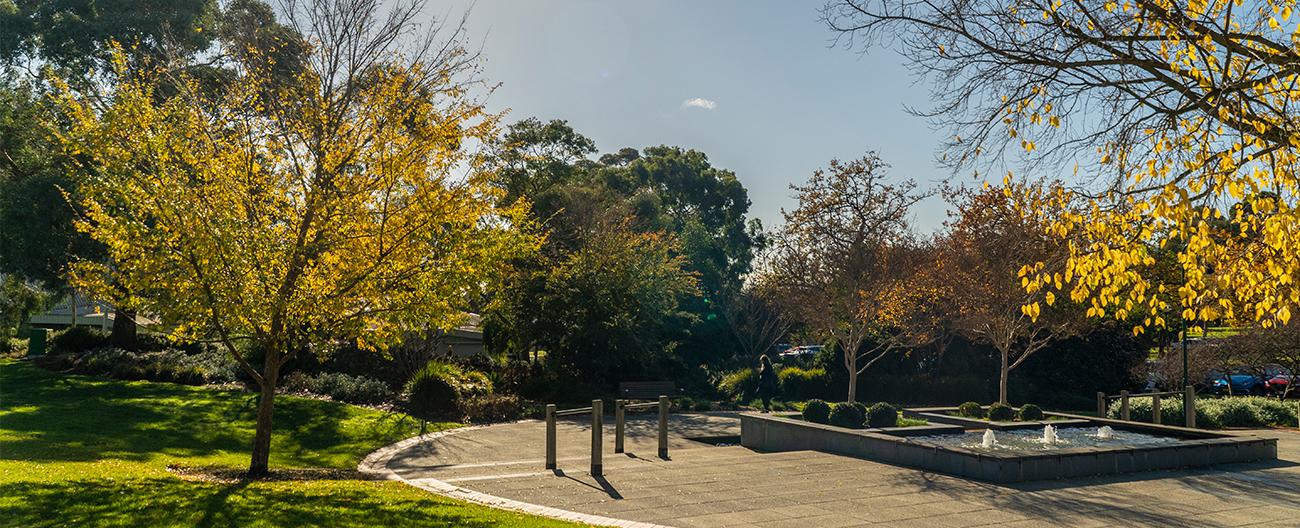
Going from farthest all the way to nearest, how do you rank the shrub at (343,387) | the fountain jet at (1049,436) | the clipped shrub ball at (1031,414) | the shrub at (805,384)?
the shrub at (805,384) → the shrub at (343,387) → the clipped shrub ball at (1031,414) → the fountain jet at (1049,436)

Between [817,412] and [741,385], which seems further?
[741,385]

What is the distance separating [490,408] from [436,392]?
1527 millimetres

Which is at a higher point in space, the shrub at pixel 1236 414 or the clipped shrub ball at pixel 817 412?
the clipped shrub ball at pixel 817 412

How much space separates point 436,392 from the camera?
22.9m

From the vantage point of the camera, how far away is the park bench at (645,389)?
28375mm

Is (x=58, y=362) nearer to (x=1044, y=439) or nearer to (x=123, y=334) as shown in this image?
(x=123, y=334)

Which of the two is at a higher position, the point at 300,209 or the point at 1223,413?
the point at 300,209

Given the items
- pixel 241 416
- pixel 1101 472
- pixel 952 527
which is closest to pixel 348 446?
pixel 241 416

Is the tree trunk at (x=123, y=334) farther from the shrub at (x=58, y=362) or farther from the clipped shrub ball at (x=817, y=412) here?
the clipped shrub ball at (x=817, y=412)

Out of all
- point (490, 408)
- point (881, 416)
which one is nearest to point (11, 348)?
point (490, 408)

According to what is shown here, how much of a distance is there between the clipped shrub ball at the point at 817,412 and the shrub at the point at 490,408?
8.27 metres

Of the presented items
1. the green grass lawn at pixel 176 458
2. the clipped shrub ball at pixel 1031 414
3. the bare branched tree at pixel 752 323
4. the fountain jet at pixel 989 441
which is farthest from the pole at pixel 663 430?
the bare branched tree at pixel 752 323

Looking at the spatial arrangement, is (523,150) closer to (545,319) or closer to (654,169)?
(545,319)

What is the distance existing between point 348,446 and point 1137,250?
1479 cm
